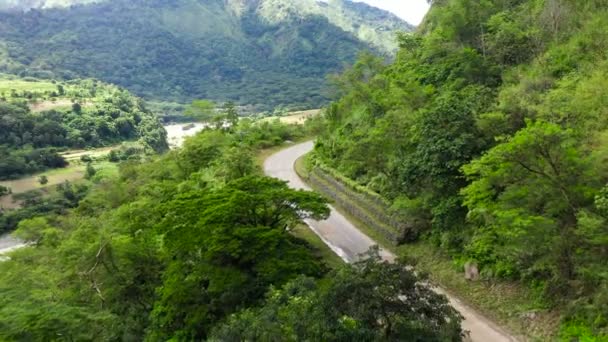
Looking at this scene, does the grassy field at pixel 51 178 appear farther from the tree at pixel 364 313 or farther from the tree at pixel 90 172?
the tree at pixel 364 313

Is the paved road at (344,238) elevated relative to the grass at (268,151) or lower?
elevated

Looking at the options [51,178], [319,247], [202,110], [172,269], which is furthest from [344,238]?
[51,178]

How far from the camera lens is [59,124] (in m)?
93.3

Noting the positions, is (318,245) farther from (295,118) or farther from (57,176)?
(57,176)

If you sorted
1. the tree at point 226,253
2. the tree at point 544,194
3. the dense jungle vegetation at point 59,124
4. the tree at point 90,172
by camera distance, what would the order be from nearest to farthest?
the tree at point 544,194, the tree at point 226,253, the tree at point 90,172, the dense jungle vegetation at point 59,124

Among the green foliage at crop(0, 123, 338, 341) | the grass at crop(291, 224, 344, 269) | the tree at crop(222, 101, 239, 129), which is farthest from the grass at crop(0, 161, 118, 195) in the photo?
the grass at crop(291, 224, 344, 269)

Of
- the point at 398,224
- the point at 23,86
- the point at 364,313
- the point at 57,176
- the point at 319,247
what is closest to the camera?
the point at 364,313

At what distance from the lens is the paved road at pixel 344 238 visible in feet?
42.7

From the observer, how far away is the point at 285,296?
36.5 feet

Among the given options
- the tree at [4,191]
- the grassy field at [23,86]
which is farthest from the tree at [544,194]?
the grassy field at [23,86]

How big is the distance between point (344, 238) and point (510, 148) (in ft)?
35.1

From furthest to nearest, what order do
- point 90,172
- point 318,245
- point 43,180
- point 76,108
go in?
point 76,108 < point 43,180 < point 90,172 < point 318,245

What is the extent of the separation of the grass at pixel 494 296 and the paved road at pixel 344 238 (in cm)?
32

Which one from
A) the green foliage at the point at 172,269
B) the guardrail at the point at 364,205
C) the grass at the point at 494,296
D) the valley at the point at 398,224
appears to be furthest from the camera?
the guardrail at the point at 364,205
